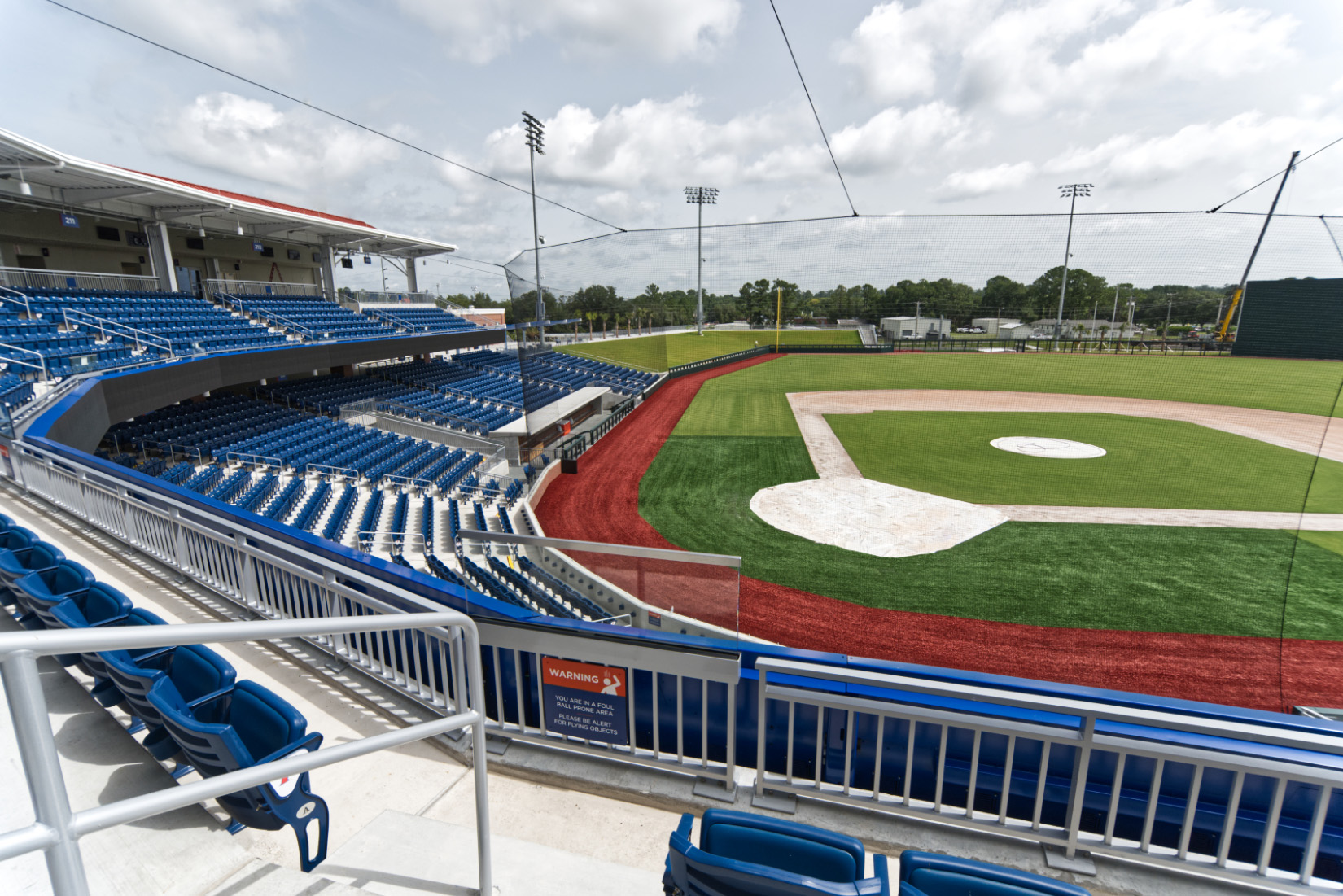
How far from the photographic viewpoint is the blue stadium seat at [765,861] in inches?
67.6

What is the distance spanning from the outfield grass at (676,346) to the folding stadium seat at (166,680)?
78.2 ft

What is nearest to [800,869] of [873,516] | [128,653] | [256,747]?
[256,747]

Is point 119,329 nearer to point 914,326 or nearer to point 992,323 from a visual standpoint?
point 914,326

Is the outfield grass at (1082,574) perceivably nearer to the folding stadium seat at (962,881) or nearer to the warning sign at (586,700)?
the warning sign at (586,700)

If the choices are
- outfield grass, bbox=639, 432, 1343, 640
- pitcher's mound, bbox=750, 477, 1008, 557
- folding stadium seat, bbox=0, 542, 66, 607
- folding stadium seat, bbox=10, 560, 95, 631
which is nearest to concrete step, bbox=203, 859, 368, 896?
folding stadium seat, bbox=10, 560, 95, 631

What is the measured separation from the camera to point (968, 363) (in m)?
25.5

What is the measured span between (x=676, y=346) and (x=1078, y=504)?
24.8 metres

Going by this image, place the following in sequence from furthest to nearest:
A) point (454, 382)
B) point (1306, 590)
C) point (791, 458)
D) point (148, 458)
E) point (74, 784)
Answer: point (454, 382) → point (791, 458) → point (148, 458) → point (1306, 590) → point (74, 784)

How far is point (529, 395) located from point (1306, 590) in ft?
58.0

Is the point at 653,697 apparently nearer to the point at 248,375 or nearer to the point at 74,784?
the point at 74,784

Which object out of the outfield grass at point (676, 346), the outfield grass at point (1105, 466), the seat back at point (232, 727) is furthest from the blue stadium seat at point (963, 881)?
the outfield grass at point (676, 346)

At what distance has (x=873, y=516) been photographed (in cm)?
1430

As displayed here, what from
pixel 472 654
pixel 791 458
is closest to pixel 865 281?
pixel 791 458

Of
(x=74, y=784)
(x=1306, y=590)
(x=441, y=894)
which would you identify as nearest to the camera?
(x=441, y=894)
